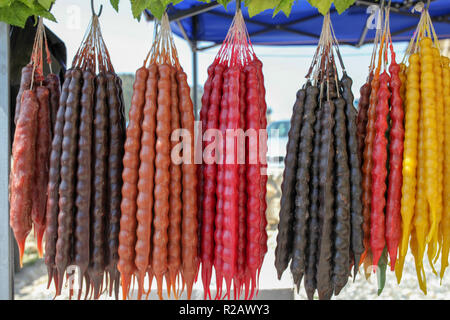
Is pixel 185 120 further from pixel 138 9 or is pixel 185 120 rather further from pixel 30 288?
pixel 30 288

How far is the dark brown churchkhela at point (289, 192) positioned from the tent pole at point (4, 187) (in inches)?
53.6

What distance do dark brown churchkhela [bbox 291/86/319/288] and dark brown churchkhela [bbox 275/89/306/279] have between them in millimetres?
26

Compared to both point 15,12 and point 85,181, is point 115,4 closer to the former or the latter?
point 15,12

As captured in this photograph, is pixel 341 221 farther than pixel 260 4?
No

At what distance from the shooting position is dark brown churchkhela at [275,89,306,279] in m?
1.43

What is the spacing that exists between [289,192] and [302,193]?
60mm

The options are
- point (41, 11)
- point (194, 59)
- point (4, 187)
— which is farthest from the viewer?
point (194, 59)

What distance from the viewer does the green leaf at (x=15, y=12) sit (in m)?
1.60

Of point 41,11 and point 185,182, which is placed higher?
point 41,11

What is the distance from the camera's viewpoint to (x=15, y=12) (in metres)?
1.61

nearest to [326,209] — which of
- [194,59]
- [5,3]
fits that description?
[5,3]

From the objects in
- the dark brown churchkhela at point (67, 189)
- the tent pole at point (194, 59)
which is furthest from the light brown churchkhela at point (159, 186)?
the tent pole at point (194, 59)

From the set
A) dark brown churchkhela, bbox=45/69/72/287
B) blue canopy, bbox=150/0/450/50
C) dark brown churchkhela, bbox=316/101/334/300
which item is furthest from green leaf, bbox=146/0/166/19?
blue canopy, bbox=150/0/450/50
